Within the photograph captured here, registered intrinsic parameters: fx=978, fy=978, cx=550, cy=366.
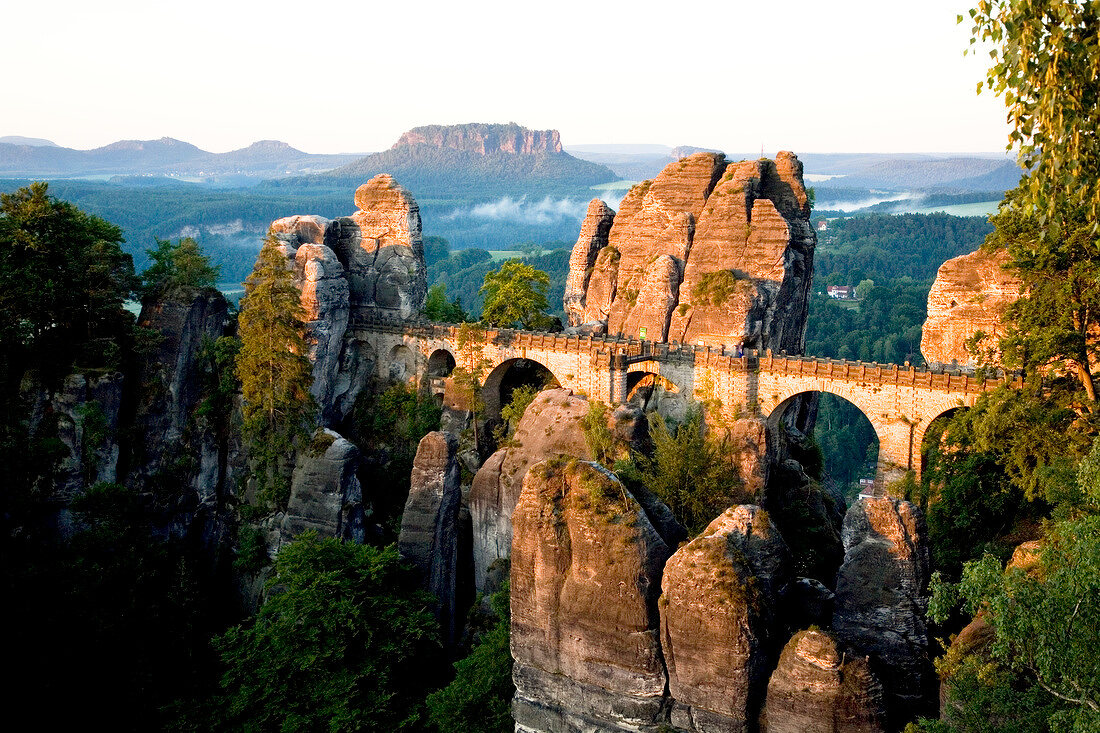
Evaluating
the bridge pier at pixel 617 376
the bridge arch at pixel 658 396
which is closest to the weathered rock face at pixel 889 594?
the bridge arch at pixel 658 396

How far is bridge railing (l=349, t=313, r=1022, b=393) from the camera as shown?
38406 millimetres

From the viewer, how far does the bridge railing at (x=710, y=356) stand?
1512 inches

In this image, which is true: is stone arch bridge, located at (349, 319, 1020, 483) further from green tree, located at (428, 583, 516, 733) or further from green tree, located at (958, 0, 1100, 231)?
green tree, located at (958, 0, 1100, 231)

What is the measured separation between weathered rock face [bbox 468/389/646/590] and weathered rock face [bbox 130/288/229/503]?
13153 mm

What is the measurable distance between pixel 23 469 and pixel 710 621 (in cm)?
2600

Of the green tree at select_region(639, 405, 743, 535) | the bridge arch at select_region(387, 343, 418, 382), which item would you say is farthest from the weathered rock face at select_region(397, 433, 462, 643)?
the bridge arch at select_region(387, 343, 418, 382)

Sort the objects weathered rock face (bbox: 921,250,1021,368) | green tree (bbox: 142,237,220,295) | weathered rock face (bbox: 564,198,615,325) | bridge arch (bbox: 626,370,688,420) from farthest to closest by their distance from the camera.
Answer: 1. weathered rock face (bbox: 564,198,615,325)
2. bridge arch (bbox: 626,370,688,420)
3. green tree (bbox: 142,237,220,295)
4. weathered rock face (bbox: 921,250,1021,368)

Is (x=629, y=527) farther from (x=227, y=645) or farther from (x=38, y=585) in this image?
(x=38, y=585)

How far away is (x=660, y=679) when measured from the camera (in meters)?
18.1

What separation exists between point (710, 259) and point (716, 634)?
3255 cm

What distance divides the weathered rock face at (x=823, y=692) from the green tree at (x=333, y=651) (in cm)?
1220

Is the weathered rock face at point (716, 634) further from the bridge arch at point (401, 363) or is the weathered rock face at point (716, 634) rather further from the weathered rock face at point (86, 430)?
the bridge arch at point (401, 363)

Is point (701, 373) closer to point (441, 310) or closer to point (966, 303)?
point (966, 303)

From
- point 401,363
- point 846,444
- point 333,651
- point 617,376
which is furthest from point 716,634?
point 846,444
